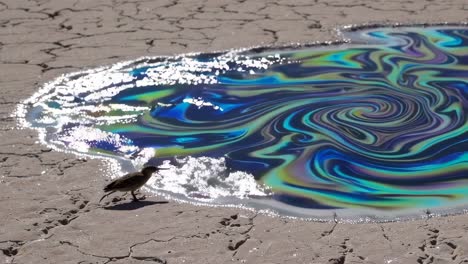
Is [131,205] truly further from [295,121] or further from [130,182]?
[295,121]

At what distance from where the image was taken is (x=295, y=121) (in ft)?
15.5

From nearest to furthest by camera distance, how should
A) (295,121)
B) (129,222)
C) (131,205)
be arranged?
(129,222)
(131,205)
(295,121)

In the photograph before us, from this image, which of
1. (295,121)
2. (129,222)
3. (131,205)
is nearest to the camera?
(129,222)

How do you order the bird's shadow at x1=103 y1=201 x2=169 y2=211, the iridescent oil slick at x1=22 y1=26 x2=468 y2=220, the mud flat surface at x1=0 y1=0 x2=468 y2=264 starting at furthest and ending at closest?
1. the iridescent oil slick at x1=22 y1=26 x2=468 y2=220
2. the bird's shadow at x1=103 y1=201 x2=169 y2=211
3. the mud flat surface at x1=0 y1=0 x2=468 y2=264

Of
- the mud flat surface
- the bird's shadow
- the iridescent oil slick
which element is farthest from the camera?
the iridescent oil slick

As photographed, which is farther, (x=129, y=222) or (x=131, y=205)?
(x=131, y=205)

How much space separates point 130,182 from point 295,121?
1176 mm

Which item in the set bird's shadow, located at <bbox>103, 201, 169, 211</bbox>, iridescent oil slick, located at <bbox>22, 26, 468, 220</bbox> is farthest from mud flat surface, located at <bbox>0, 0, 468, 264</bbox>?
iridescent oil slick, located at <bbox>22, 26, 468, 220</bbox>

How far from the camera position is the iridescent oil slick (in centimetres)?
393

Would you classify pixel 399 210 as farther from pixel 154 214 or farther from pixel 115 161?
pixel 115 161

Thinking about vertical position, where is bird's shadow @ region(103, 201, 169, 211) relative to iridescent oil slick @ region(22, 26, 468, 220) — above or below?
below

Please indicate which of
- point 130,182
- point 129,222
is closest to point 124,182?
point 130,182

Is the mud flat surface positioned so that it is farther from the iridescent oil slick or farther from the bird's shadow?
the iridescent oil slick

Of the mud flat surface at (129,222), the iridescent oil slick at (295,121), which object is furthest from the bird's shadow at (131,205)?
the iridescent oil slick at (295,121)
